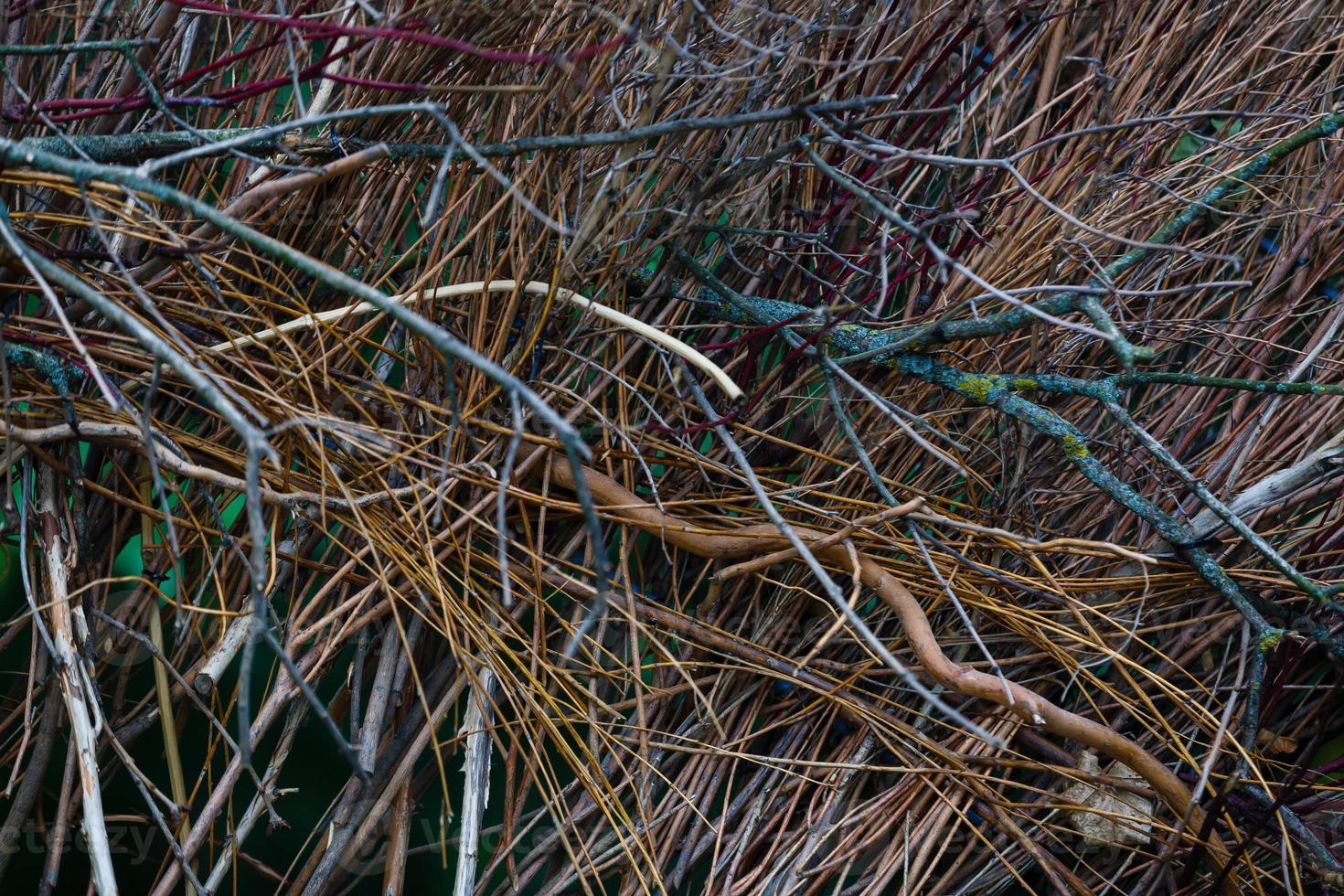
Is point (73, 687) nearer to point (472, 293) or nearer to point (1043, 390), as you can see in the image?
point (472, 293)

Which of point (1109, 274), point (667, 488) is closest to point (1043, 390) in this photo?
point (1109, 274)

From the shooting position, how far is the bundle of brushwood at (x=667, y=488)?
3.26ft

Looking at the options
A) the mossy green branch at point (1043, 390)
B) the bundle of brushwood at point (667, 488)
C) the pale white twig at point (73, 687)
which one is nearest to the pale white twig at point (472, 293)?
the bundle of brushwood at point (667, 488)

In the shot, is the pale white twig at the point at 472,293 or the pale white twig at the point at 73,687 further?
the pale white twig at the point at 472,293

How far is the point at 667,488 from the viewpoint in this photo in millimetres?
1210

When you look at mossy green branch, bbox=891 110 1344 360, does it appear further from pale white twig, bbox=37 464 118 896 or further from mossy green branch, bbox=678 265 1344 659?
pale white twig, bbox=37 464 118 896

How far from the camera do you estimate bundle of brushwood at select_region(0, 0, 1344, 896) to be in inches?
39.1

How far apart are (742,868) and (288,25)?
1079 millimetres

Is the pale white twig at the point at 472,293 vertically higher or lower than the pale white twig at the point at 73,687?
higher

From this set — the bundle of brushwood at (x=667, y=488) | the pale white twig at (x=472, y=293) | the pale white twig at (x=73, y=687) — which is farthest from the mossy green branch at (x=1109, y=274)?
the pale white twig at (x=73, y=687)

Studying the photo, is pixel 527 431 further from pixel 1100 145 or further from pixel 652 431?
pixel 1100 145

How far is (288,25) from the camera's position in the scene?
79 centimetres

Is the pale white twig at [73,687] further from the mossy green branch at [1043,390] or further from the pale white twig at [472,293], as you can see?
the mossy green branch at [1043,390]

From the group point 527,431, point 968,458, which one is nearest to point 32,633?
point 527,431
